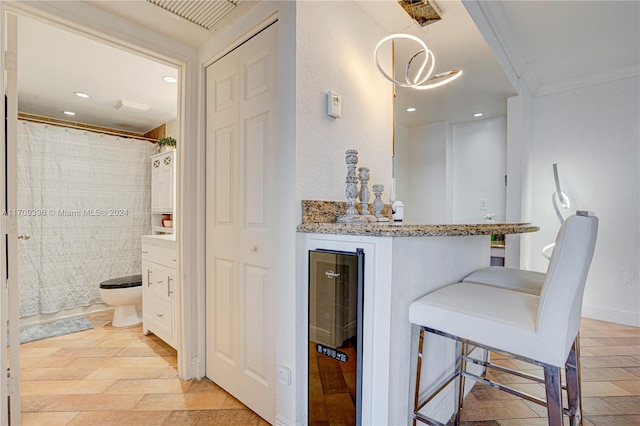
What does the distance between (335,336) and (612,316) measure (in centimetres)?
333

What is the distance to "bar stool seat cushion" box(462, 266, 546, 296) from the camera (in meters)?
1.48

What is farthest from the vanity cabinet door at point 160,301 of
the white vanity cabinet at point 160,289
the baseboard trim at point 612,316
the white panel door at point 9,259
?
the baseboard trim at point 612,316

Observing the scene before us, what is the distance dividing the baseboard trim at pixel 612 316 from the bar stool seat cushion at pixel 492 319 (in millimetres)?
2849

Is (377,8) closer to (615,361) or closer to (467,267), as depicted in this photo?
(467,267)

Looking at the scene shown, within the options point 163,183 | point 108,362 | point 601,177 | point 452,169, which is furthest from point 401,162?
point 108,362

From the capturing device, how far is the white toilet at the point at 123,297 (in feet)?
9.60

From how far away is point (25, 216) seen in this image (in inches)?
121

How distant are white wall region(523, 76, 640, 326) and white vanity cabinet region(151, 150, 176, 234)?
12.5 feet

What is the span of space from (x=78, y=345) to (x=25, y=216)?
142 cm

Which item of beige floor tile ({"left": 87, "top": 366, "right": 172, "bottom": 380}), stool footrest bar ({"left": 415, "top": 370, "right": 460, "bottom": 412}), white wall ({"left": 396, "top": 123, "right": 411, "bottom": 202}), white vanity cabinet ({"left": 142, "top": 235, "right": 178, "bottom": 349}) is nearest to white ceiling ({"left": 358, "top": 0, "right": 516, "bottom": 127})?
white wall ({"left": 396, "top": 123, "right": 411, "bottom": 202})

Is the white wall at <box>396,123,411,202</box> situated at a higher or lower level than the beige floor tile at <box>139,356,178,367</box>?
higher

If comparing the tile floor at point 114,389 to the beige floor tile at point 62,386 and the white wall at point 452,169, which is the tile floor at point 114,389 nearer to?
the beige floor tile at point 62,386

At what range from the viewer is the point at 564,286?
0.94 meters

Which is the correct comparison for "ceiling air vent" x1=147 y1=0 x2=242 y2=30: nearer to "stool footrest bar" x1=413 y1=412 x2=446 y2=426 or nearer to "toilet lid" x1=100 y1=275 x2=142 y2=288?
"stool footrest bar" x1=413 y1=412 x2=446 y2=426
